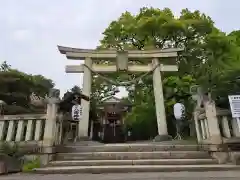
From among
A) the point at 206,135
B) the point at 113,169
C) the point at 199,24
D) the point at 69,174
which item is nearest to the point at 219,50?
the point at 199,24

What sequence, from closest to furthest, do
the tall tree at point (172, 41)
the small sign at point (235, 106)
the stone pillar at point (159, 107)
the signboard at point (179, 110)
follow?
the small sign at point (235, 106)
the signboard at point (179, 110)
the stone pillar at point (159, 107)
the tall tree at point (172, 41)

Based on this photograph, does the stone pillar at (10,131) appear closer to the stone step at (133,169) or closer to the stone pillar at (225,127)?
the stone step at (133,169)

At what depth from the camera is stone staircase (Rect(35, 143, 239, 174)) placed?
516 cm

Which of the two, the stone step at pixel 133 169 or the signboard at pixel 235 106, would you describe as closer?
the stone step at pixel 133 169

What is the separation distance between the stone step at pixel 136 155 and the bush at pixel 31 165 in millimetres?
651

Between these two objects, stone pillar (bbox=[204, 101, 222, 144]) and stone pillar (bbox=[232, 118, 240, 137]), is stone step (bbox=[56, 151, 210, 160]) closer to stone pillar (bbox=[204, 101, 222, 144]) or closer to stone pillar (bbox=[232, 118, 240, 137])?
stone pillar (bbox=[204, 101, 222, 144])

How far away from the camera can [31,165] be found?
548 centimetres

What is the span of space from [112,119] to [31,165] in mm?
13615

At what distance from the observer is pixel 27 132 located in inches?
246

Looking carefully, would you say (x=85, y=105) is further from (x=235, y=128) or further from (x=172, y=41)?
(x=172, y=41)

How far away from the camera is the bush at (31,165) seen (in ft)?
17.7

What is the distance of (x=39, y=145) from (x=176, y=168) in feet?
12.0

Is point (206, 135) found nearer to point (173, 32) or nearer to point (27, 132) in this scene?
point (27, 132)

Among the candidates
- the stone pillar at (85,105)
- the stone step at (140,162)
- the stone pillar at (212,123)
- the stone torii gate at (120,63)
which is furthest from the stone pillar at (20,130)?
the stone pillar at (212,123)
